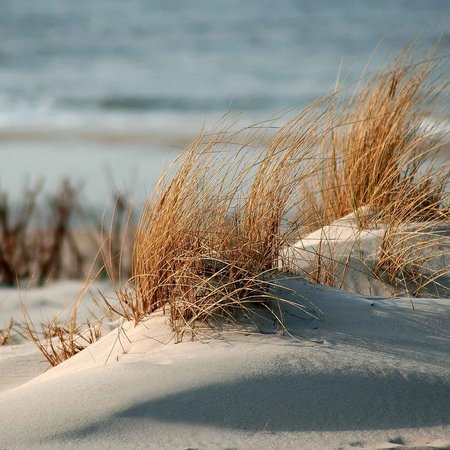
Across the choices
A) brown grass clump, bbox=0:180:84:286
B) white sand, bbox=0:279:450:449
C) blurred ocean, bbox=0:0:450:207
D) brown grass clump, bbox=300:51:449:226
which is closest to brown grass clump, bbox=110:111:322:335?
white sand, bbox=0:279:450:449

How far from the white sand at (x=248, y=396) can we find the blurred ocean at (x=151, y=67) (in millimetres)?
4379

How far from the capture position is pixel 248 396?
79.3 inches

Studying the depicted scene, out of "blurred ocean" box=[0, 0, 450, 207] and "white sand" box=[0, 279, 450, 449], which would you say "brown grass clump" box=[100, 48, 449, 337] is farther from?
"blurred ocean" box=[0, 0, 450, 207]

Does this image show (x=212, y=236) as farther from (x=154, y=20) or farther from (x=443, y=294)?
(x=154, y=20)

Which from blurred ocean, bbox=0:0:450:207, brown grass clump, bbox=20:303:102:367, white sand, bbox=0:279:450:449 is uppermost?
white sand, bbox=0:279:450:449

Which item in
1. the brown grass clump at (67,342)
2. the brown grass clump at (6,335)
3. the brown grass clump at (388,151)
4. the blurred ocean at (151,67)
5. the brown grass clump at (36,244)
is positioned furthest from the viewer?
the blurred ocean at (151,67)

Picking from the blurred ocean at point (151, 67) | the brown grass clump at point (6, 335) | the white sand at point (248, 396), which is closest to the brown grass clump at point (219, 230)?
the white sand at point (248, 396)

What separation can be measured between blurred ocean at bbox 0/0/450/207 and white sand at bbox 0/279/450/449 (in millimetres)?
4379

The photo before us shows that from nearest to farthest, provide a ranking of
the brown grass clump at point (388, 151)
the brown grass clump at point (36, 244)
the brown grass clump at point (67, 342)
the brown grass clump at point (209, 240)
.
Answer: the brown grass clump at point (209, 240), the brown grass clump at point (67, 342), the brown grass clump at point (388, 151), the brown grass clump at point (36, 244)

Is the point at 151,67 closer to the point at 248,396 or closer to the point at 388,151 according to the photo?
the point at 388,151

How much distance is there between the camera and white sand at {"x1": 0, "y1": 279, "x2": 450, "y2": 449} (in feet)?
6.29

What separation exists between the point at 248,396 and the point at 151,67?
14.7 meters

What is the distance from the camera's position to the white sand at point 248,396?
192 centimetres

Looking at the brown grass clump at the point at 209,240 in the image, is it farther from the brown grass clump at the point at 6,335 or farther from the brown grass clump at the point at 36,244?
the brown grass clump at the point at 36,244
